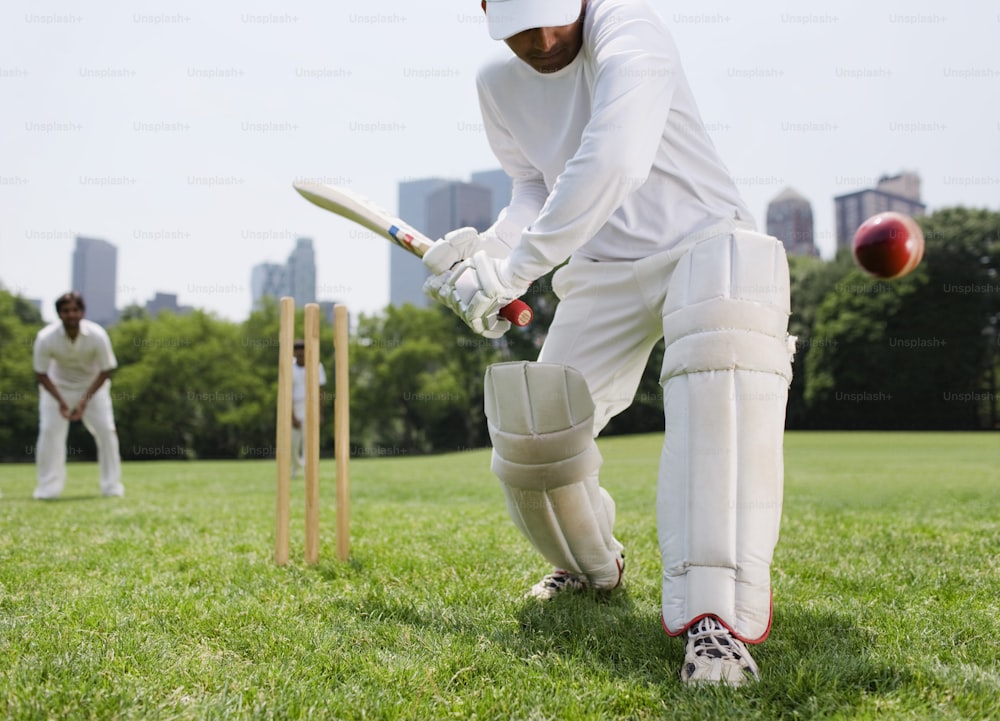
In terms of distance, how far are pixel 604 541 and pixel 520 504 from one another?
0.43 meters

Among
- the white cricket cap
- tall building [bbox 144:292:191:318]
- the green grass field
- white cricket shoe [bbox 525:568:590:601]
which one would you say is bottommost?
the green grass field

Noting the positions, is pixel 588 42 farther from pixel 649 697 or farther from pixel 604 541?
pixel 649 697

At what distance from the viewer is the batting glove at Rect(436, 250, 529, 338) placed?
265 centimetres

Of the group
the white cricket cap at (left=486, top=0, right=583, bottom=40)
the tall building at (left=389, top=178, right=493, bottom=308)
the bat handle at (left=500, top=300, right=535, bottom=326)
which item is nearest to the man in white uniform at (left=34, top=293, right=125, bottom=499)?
the bat handle at (left=500, top=300, right=535, bottom=326)

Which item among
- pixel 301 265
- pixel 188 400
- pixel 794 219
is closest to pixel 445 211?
pixel 301 265

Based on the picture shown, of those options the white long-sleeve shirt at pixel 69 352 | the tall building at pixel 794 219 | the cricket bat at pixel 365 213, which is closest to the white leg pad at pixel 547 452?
the cricket bat at pixel 365 213

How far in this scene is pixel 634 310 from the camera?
9.81 ft

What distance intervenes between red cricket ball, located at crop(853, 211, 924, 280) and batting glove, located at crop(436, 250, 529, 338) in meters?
3.14

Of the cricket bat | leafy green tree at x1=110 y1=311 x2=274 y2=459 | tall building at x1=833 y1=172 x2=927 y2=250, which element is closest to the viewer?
the cricket bat

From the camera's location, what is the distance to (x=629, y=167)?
2508 millimetres

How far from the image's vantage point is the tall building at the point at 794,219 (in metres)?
54.1

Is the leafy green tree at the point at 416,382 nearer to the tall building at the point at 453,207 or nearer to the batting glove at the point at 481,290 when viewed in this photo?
the tall building at the point at 453,207

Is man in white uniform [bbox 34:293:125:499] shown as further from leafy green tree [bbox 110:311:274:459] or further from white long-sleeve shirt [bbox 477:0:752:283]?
leafy green tree [bbox 110:311:274:459]

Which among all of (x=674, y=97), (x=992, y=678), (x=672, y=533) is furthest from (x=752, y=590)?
(x=674, y=97)
